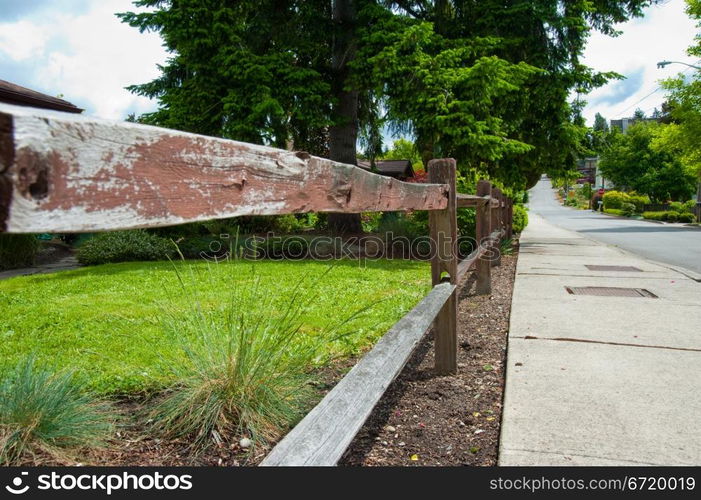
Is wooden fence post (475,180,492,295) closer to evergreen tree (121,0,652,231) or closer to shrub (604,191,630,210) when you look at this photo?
evergreen tree (121,0,652,231)

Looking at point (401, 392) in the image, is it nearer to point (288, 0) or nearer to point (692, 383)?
point (692, 383)

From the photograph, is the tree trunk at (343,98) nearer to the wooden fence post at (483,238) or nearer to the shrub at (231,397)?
the wooden fence post at (483,238)

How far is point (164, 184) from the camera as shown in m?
0.90

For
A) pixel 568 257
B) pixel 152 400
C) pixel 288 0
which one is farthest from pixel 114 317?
pixel 288 0

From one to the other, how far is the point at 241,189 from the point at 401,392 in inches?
94.7

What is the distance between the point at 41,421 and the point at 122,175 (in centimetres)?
181

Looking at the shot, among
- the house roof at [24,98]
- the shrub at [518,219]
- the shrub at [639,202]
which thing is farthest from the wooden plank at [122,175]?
the shrub at [639,202]

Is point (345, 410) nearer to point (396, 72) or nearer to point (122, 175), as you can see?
point (122, 175)

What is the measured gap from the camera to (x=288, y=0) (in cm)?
1256

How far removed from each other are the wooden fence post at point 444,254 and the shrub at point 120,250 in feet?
27.2

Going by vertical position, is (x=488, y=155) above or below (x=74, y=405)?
above

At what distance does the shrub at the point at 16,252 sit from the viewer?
1112cm

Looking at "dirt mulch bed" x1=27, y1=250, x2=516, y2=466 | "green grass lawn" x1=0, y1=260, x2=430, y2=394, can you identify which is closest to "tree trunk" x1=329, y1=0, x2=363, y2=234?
"green grass lawn" x1=0, y1=260, x2=430, y2=394

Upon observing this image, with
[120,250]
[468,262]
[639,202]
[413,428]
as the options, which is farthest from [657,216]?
[413,428]
